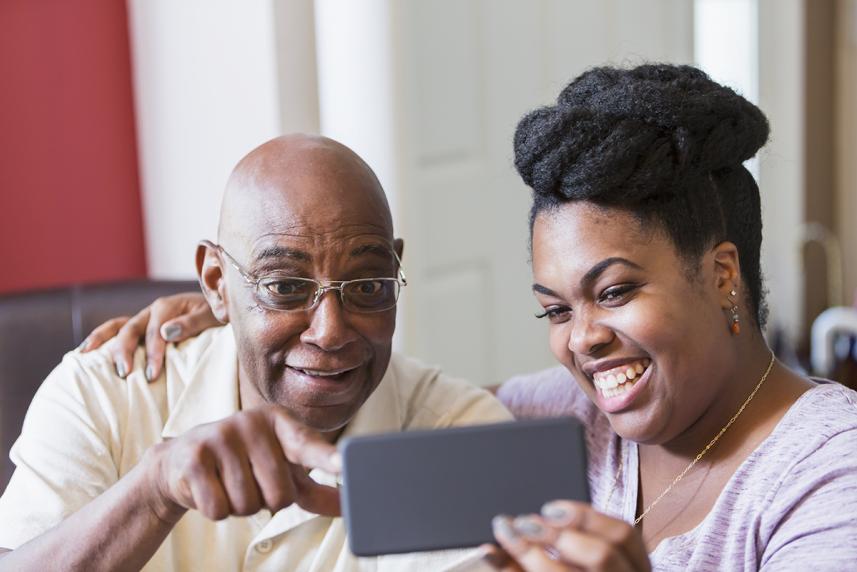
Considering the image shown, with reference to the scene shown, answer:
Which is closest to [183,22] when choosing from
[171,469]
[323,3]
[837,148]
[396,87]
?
[323,3]

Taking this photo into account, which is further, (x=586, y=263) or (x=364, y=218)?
(x=364, y=218)

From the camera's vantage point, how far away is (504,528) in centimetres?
109

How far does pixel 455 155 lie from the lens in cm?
334

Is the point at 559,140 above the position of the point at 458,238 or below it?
above

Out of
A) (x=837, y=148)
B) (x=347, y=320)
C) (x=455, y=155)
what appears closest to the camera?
(x=347, y=320)

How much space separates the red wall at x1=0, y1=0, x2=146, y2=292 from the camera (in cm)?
288

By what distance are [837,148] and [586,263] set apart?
3.40 meters

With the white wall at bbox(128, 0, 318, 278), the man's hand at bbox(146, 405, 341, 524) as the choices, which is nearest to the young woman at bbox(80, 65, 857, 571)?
the man's hand at bbox(146, 405, 341, 524)

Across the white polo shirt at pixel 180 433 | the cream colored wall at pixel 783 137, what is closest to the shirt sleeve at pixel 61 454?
the white polo shirt at pixel 180 433

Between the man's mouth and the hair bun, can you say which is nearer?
the hair bun

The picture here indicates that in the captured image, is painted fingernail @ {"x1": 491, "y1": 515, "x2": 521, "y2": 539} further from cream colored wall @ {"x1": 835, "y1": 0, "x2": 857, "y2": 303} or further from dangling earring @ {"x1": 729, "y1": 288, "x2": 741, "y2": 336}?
cream colored wall @ {"x1": 835, "y1": 0, "x2": 857, "y2": 303}

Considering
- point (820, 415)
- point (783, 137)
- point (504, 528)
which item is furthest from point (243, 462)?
point (783, 137)

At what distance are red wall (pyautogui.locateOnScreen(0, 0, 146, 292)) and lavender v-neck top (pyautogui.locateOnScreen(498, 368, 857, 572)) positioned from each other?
1844 mm

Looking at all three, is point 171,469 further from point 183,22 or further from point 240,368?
point 183,22
